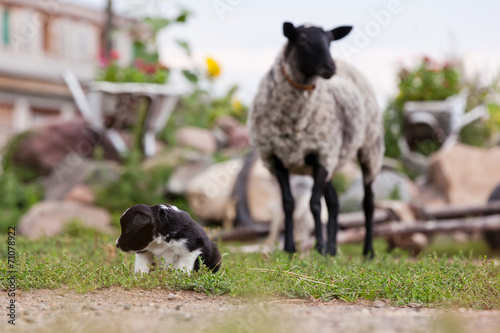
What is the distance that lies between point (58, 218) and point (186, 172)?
2.42 metres

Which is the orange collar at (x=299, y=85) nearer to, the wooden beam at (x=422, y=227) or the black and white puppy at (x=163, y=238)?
the black and white puppy at (x=163, y=238)

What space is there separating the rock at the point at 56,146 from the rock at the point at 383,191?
489 cm

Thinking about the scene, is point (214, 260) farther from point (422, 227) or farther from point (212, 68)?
point (212, 68)

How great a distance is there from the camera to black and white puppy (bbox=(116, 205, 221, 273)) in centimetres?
362

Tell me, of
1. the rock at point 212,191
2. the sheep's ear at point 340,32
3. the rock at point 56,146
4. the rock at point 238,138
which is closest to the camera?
the sheep's ear at point 340,32

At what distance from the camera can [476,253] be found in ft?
29.2

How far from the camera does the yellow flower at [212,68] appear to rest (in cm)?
1395

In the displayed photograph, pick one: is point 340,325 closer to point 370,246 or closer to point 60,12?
point 370,246

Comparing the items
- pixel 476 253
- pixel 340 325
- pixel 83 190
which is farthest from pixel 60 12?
pixel 340 325

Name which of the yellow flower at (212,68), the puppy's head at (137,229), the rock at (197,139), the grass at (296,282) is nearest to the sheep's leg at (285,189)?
the grass at (296,282)

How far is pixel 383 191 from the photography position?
441 inches

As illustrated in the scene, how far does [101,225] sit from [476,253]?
5711mm

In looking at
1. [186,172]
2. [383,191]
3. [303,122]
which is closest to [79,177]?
[186,172]

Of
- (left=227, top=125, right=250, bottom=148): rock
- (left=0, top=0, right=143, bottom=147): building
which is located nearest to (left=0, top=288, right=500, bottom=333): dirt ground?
(left=227, top=125, right=250, bottom=148): rock
